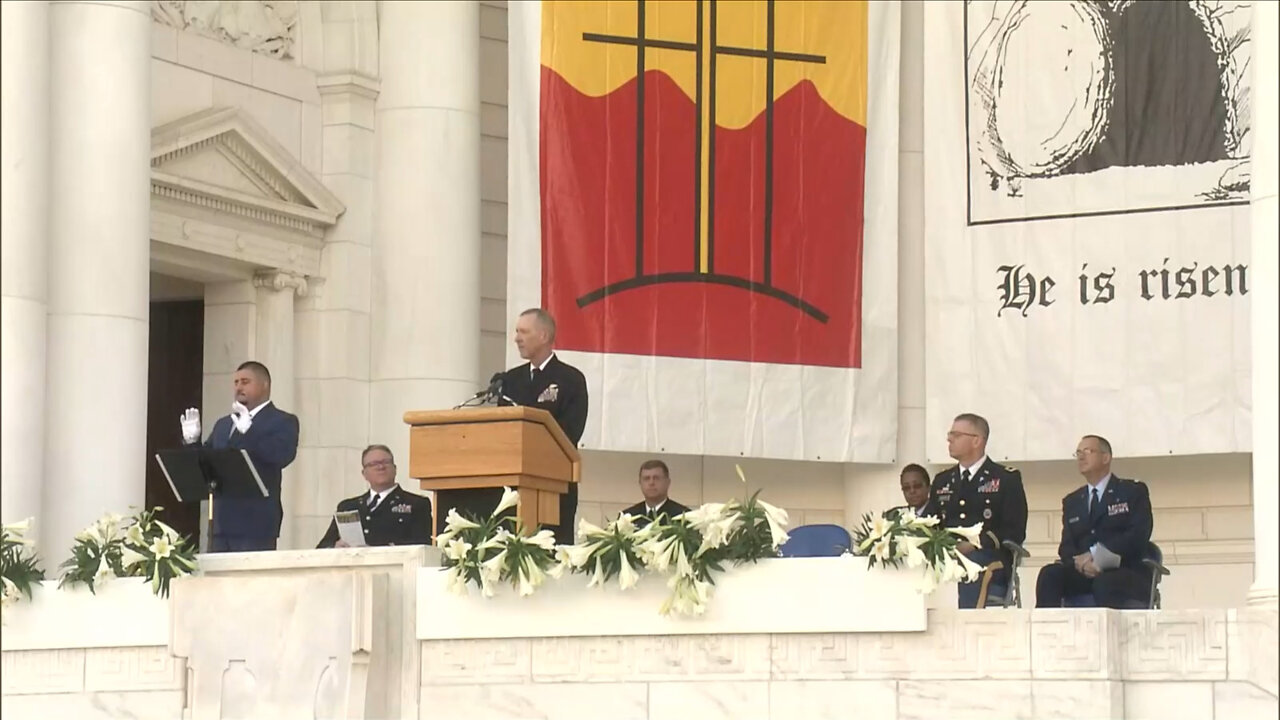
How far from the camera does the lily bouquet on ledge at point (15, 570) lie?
11445 mm

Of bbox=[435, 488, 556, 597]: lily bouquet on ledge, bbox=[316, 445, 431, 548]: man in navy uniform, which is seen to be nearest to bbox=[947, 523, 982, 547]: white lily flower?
bbox=[435, 488, 556, 597]: lily bouquet on ledge

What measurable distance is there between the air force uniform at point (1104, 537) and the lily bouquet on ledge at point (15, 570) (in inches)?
204

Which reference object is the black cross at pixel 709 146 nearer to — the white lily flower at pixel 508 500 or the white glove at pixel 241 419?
the white glove at pixel 241 419

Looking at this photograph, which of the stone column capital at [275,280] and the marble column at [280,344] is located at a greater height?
the stone column capital at [275,280]

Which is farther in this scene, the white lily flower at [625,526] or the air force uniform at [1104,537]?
the air force uniform at [1104,537]

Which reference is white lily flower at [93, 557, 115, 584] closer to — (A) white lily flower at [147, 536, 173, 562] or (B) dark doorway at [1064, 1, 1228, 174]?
(A) white lily flower at [147, 536, 173, 562]

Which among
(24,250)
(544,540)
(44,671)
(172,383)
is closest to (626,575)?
(544,540)

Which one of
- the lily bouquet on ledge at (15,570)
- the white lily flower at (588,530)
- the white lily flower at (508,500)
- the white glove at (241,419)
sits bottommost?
the lily bouquet on ledge at (15,570)

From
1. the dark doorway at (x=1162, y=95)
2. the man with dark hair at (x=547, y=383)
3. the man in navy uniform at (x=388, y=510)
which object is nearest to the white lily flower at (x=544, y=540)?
the man with dark hair at (x=547, y=383)

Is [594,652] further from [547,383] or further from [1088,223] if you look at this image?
[1088,223]

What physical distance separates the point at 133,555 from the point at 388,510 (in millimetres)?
1604

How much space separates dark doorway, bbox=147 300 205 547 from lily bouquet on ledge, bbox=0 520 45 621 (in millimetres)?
3502

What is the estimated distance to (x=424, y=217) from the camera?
51.4 ft

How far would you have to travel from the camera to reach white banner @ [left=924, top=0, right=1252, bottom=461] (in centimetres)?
1532
